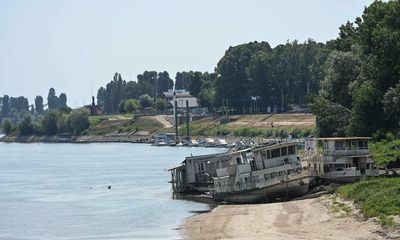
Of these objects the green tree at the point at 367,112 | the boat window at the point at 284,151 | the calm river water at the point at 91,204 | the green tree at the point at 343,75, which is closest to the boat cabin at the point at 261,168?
the boat window at the point at 284,151

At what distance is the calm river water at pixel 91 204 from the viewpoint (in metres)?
67.6

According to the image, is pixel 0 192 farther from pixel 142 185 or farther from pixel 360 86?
pixel 360 86

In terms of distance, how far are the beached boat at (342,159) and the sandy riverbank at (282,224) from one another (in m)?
5.26

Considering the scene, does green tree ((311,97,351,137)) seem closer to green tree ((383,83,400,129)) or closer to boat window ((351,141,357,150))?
green tree ((383,83,400,129))

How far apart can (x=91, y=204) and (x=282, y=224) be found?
101 ft

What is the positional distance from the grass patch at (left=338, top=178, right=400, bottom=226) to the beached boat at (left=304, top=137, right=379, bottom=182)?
137 inches

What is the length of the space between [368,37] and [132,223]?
4647 centimetres

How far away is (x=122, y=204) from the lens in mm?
85750

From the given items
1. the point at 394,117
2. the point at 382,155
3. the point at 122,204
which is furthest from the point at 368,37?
the point at 122,204

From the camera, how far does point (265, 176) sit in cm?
7681

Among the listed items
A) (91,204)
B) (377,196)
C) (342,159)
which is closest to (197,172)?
(91,204)

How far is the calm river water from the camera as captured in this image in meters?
67.6

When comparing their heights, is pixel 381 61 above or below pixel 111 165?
above

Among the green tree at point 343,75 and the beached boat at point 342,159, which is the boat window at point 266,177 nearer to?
the beached boat at point 342,159
